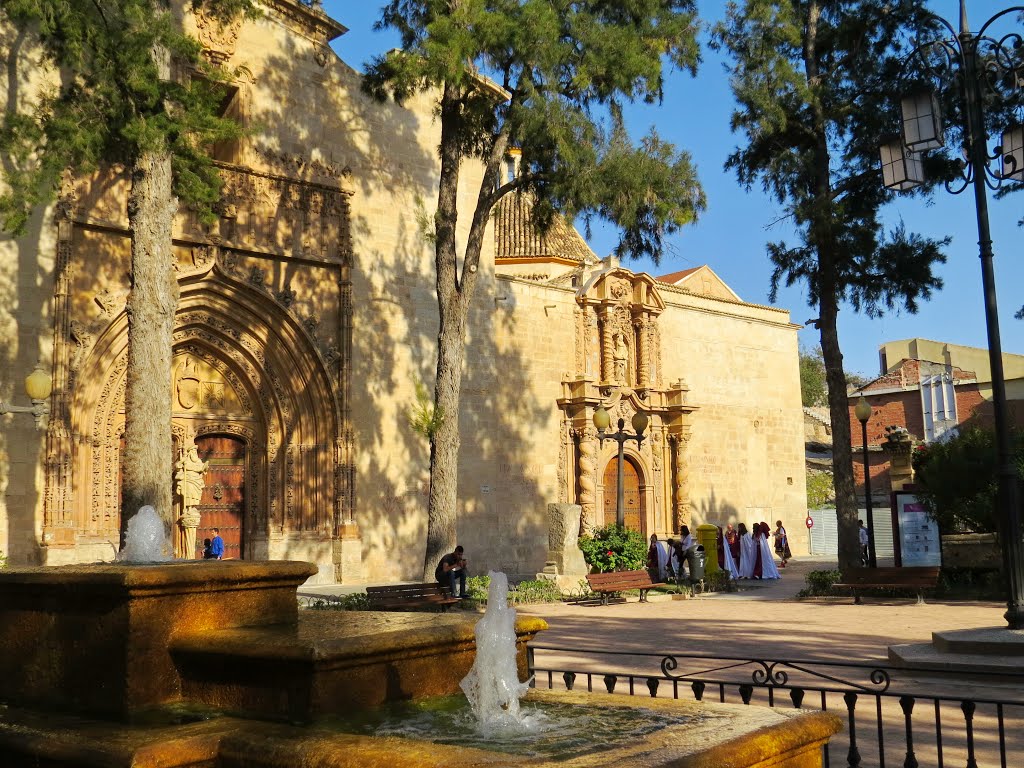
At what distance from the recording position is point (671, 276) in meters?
38.6

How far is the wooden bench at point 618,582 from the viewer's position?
16.2 m

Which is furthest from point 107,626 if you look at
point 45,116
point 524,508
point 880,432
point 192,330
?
point 880,432

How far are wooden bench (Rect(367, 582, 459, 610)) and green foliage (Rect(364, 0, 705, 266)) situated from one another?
21.6ft

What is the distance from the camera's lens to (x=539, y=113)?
15.4 meters

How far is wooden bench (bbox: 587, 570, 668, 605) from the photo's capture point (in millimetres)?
16250

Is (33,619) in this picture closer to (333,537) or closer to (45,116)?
(45,116)

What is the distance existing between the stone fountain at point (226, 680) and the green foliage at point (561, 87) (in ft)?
39.6

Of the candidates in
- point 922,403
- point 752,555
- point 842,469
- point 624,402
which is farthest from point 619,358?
point 922,403

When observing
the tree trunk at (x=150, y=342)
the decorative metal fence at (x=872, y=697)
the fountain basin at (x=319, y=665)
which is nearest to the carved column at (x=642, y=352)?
the tree trunk at (x=150, y=342)

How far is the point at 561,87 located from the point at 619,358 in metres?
12.0

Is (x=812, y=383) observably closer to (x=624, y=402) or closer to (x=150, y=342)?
(x=624, y=402)

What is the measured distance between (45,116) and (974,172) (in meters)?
11.4

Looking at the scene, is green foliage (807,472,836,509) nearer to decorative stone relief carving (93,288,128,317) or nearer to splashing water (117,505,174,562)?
decorative stone relief carving (93,288,128,317)

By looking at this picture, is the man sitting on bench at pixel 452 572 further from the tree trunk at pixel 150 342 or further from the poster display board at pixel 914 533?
the poster display board at pixel 914 533
